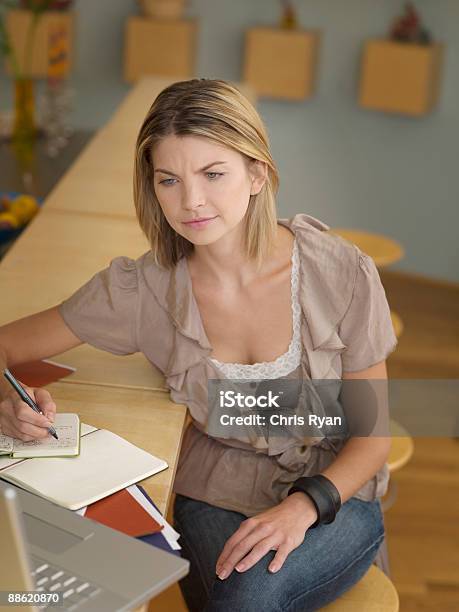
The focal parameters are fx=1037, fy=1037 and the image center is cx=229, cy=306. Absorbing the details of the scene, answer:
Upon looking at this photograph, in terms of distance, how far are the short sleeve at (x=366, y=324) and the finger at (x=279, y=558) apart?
0.35 meters

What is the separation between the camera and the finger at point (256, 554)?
1561mm

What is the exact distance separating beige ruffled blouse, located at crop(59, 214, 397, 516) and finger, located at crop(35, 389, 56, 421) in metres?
0.24

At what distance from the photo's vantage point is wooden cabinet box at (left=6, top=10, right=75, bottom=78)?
498 centimetres

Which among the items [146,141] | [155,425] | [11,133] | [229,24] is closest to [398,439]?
[155,425]

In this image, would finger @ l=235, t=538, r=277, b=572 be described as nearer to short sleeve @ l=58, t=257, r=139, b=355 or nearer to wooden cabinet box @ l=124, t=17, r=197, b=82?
short sleeve @ l=58, t=257, r=139, b=355

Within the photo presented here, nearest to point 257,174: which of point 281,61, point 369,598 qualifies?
point 369,598

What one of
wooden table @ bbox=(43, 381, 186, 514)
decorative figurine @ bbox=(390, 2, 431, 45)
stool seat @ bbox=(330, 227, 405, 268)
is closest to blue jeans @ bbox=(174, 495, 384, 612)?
wooden table @ bbox=(43, 381, 186, 514)

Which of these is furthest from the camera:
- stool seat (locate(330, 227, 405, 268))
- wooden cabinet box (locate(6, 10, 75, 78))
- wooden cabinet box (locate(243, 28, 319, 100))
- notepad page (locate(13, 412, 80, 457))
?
wooden cabinet box (locate(6, 10, 75, 78))

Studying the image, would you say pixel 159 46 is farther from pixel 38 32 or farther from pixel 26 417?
pixel 26 417

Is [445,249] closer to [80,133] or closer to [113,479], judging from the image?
[80,133]

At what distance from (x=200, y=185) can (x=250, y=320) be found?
0.29 meters

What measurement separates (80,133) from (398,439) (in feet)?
7.20

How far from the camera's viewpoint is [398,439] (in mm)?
2715

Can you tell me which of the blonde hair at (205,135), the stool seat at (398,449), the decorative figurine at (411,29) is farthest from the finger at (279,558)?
the decorative figurine at (411,29)
